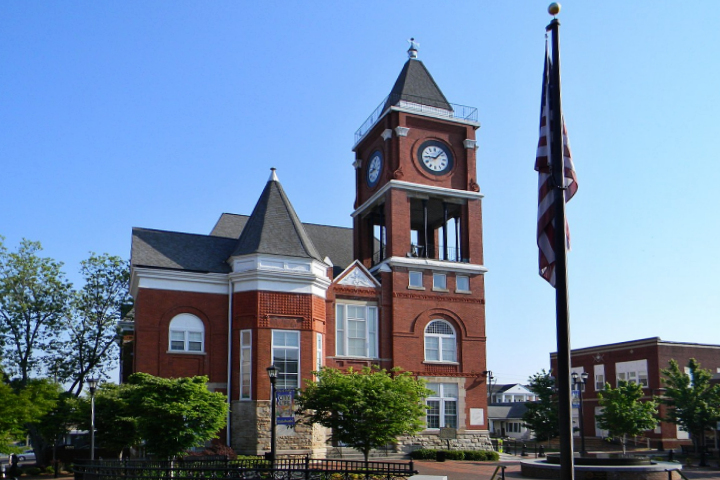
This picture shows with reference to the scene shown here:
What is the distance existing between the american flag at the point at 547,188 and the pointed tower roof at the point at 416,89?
32195 millimetres

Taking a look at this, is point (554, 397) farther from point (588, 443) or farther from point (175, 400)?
point (175, 400)

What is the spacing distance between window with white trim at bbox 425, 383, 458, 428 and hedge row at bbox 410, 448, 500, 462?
6.98ft

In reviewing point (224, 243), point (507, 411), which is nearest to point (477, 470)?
point (224, 243)

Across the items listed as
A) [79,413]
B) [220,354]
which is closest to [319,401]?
[220,354]

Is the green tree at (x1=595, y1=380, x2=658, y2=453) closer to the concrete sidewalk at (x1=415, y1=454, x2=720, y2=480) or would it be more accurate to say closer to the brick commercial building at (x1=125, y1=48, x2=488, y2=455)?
the concrete sidewalk at (x1=415, y1=454, x2=720, y2=480)

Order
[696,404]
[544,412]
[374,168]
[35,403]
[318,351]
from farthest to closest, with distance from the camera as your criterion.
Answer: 1. [544,412]
2. [374,168]
3. [696,404]
4. [318,351]
5. [35,403]

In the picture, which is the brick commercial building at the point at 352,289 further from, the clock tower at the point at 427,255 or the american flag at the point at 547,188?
the american flag at the point at 547,188

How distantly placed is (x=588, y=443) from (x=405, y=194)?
32095 millimetres

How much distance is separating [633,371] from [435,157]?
3051 cm

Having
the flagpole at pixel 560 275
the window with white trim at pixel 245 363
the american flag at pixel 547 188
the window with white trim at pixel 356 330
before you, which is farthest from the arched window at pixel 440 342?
the flagpole at pixel 560 275

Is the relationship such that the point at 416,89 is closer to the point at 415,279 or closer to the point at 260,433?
the point at 415,279

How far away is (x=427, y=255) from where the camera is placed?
44281 millimetres

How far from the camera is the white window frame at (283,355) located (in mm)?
35062

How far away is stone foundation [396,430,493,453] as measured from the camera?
39.3 meters
